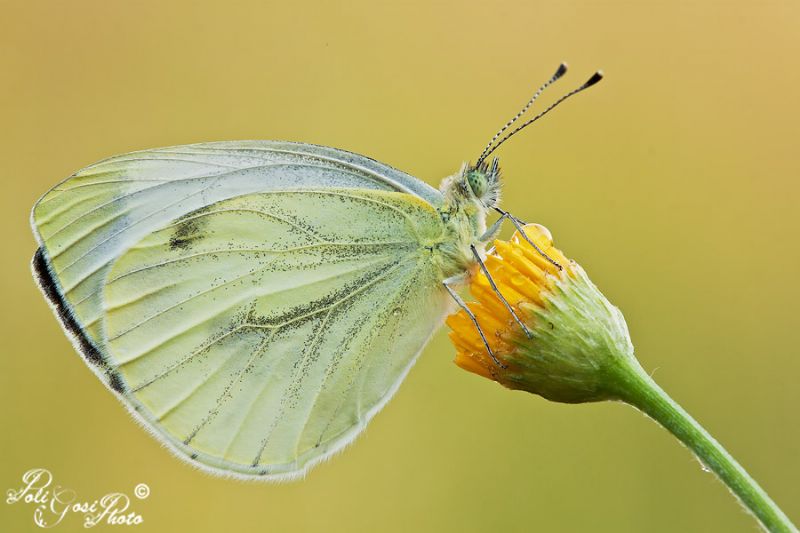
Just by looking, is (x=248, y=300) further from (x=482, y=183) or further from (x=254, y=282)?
(x=482, y=183)

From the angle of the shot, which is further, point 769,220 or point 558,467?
point 769,220

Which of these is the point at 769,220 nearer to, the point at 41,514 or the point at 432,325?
the point at 432,325

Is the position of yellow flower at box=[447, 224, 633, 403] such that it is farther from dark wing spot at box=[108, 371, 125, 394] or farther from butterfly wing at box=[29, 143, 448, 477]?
dark wing spot at box=[108, 371, 125, 394]

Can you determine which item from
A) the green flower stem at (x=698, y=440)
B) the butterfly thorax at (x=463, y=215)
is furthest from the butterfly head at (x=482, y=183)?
the green flower stem at (x=698, y=440)

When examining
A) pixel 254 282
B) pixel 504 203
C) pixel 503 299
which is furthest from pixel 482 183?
pixel 504 203

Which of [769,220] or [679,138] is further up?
[679,138]

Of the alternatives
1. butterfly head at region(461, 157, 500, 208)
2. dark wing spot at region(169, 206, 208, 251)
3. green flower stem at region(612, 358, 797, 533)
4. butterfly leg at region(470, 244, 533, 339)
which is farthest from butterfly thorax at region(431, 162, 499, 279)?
dark wing spot at region(169, 206, 208, 251)

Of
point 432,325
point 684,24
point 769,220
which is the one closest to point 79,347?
point 432,325
